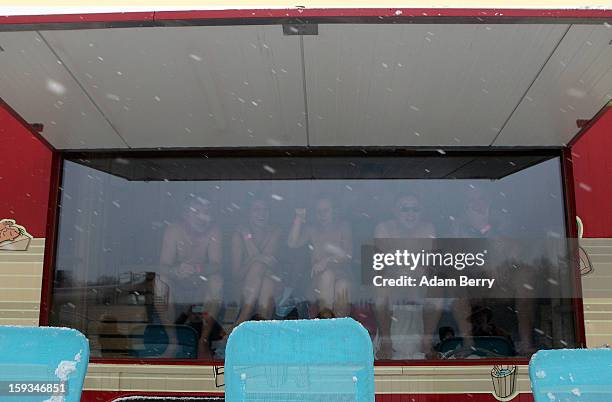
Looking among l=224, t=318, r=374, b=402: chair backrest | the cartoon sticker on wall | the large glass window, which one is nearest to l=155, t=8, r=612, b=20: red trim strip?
l=224, t=318, r=374, b=402: chair backrest

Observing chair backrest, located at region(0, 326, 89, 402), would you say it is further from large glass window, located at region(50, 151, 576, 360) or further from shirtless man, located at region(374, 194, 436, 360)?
shirtless man, located at region(374, 194, 436, 360)

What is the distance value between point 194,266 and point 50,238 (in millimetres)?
885

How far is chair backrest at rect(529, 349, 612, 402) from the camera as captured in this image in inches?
71.7

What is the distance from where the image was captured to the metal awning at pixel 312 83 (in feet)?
8.39

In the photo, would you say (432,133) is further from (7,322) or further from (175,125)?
(7,322)

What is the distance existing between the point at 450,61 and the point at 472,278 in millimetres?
1403

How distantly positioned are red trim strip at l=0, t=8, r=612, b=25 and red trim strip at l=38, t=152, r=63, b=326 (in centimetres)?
162

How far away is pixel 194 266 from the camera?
3.99 m

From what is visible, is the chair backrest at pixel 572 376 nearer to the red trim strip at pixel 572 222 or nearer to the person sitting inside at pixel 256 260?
the red trim strip at pixel 572 222

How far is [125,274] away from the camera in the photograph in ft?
12.8

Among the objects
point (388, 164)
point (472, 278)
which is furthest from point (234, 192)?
point (472, 278)

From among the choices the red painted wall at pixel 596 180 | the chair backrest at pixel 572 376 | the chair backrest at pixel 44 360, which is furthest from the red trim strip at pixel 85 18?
the red painted wall at pixel 596 180

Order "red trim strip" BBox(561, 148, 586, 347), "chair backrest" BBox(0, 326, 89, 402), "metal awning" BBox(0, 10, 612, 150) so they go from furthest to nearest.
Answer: "red trim strip" BBox(561, 148, 586, 347) < "metal awning" BBox(0, 10, 612, 150) < "chair backrest" BBox(0, 326, 89, 402)

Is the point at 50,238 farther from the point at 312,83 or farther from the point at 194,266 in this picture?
the point at 312,83
